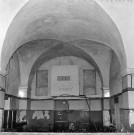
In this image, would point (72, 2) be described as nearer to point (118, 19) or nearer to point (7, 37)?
point (118, 19)

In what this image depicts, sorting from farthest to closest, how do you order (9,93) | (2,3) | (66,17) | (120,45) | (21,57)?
(21,57) < (9,93) < (66,17) < (120,45) < (2,3)

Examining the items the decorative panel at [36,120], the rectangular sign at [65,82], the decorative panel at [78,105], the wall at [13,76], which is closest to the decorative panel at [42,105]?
the decorative panel at [36,120]

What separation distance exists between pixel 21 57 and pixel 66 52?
2381 mm

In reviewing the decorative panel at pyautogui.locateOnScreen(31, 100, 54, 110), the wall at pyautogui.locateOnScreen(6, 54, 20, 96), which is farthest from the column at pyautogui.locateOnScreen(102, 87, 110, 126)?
the wall at pyautogui.locateOnScreen(6, 54, 20, 96)

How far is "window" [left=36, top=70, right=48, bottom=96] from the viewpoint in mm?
12859

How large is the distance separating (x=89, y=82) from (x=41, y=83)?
2.70 m

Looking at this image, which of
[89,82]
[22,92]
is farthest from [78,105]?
[22,92]

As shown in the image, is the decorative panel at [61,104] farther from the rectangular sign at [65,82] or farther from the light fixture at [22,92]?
the light fixture at [22,92]

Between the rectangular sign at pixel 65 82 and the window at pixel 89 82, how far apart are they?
1.82ft

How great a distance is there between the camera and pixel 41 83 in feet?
42.5

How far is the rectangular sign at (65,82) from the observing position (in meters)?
12.5

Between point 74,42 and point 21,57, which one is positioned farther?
point 21,57

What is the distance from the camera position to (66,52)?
1228 centimetres

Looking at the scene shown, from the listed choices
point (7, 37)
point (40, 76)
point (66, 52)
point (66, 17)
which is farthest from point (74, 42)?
point (7, 37)
